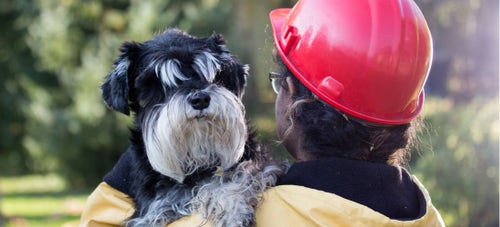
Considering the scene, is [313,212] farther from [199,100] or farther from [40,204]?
[40,204]

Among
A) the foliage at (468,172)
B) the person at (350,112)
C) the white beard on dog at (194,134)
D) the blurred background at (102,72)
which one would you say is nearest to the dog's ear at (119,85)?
the white beard on dog at (194,134)

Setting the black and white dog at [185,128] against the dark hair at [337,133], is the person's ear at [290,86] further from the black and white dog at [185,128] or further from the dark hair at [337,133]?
the black and white dog at [185,128]

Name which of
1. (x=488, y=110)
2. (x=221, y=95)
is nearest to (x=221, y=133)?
(x=221, y=95)

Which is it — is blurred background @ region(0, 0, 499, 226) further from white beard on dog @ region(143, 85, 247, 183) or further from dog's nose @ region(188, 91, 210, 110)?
dog's nose @ region(188, 91, 210, 110)

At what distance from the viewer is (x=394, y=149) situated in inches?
118

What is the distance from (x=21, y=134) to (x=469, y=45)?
41.5 feet

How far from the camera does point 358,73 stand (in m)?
→ 2.85

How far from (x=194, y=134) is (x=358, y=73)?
43.0 inches

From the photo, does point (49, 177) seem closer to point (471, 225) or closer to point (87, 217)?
point (471, 225)

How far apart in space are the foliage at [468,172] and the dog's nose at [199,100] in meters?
4.39

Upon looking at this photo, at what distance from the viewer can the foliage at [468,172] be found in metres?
7.39

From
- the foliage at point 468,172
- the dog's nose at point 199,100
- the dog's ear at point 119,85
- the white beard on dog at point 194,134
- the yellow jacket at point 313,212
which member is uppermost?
the dog's ear at point 119,85

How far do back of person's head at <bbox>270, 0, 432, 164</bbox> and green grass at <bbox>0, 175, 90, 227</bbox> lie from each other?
6.44 metres

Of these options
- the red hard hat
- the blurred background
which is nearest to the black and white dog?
the red hard hat
